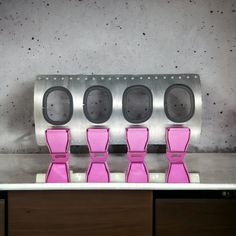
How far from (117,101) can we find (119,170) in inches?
10.5

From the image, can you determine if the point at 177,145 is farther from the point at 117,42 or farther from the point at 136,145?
the point at 117,42

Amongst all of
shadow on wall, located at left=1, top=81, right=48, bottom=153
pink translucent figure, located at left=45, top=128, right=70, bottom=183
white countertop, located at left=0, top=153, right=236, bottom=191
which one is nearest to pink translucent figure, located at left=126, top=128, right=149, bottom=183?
white countertop, located at left=0, top=153, right=236, bottom=191

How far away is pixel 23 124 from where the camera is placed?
1.89m

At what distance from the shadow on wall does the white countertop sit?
5 cm

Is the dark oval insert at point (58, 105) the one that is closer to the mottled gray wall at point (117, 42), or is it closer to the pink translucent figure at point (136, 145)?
the mottled gray wall at point (117, 42)

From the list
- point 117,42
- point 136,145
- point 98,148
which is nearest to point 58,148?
point 98,148

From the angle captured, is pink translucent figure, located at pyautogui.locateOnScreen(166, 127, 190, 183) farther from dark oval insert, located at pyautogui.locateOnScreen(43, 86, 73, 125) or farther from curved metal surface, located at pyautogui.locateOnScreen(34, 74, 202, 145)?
dark oval insert, located at pyautogui.locateOnScreen(43, 86, 73, 125)

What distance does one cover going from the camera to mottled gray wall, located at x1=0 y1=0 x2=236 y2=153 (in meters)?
1.83

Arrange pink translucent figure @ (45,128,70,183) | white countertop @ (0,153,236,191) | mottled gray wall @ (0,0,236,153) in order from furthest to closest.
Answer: mottled gray wall @ (0,0,236,153), pink translucent figure @ (45,128,70,183), white countertop @ (0,153,236,191)

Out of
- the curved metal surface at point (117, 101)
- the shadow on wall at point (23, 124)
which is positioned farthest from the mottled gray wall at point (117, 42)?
the curved metal surface at point (117, 101)

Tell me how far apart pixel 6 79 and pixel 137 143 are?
2.29 ft

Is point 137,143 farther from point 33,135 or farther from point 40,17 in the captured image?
point 40,17

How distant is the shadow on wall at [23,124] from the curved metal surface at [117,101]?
251 mm

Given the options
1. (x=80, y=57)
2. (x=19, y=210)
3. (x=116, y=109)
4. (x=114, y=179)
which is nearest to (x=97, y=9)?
(x=80, y=57)
